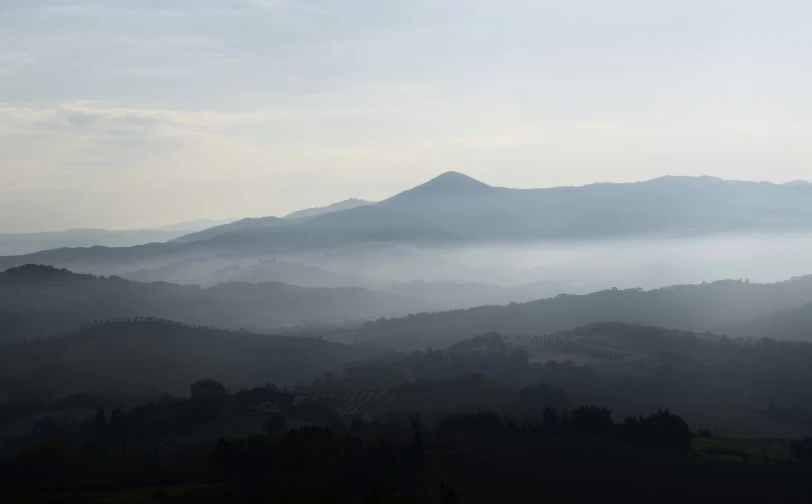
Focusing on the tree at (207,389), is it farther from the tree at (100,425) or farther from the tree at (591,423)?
the tree at (591,423)

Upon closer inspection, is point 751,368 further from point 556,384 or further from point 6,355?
point 6,355

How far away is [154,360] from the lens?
160 m

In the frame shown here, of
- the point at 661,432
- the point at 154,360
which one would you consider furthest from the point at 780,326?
the point at 154,360

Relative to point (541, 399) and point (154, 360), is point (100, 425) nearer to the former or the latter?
point (541, 399)

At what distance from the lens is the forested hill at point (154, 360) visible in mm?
143250

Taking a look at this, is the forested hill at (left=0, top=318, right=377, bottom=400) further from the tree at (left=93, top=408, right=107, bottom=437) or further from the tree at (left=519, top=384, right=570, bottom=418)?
the tree at (left=519, top=384, right=570, bottom=418)

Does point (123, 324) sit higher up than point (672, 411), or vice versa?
point (123, 324)

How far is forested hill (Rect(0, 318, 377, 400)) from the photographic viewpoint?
143 meters

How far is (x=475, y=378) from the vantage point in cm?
13312

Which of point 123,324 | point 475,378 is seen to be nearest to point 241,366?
point 123,324

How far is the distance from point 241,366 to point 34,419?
52.6 m

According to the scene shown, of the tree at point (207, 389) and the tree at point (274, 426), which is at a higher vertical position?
the tree at point (207, 389)

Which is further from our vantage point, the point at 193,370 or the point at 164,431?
the point at 193,370

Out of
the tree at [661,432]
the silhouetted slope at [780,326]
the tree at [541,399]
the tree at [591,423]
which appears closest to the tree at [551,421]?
the tree at [591,423]
